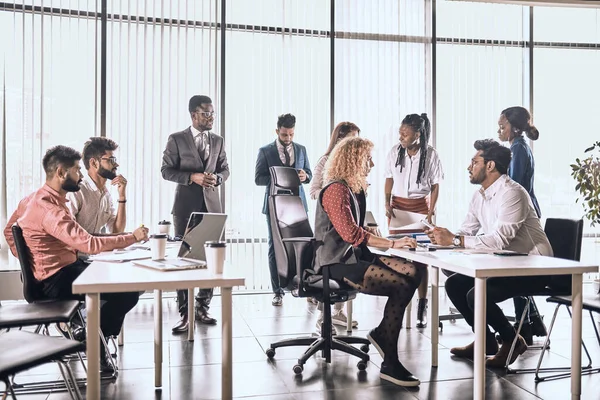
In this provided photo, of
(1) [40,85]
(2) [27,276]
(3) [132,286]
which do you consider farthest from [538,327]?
(1) [40,85]

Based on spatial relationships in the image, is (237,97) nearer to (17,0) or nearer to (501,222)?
(17,0)

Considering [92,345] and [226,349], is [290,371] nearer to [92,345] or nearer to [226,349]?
[226,349]

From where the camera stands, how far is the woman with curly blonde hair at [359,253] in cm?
324

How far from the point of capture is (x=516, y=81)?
6504 millimetres

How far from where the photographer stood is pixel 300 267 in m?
3.46

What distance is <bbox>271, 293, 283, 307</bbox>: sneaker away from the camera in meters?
5.41

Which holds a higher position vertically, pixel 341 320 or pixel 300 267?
pixel 300 267

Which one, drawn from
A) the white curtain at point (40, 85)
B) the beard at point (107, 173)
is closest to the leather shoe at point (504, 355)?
the beard at point (107, 173)

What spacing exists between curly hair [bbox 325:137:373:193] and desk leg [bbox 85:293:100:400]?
5.20 feet

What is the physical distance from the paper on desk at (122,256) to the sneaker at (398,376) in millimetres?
1447

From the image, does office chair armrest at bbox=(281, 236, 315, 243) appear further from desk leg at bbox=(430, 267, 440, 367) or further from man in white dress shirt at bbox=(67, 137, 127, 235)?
man in white dress shirt at bbox=(67, 137, 127, 235)

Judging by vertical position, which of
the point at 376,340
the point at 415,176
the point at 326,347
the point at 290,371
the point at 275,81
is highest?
the point at 275,81

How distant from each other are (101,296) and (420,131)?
110 inches

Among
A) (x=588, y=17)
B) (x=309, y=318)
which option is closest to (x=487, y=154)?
(x=309, y=318)
